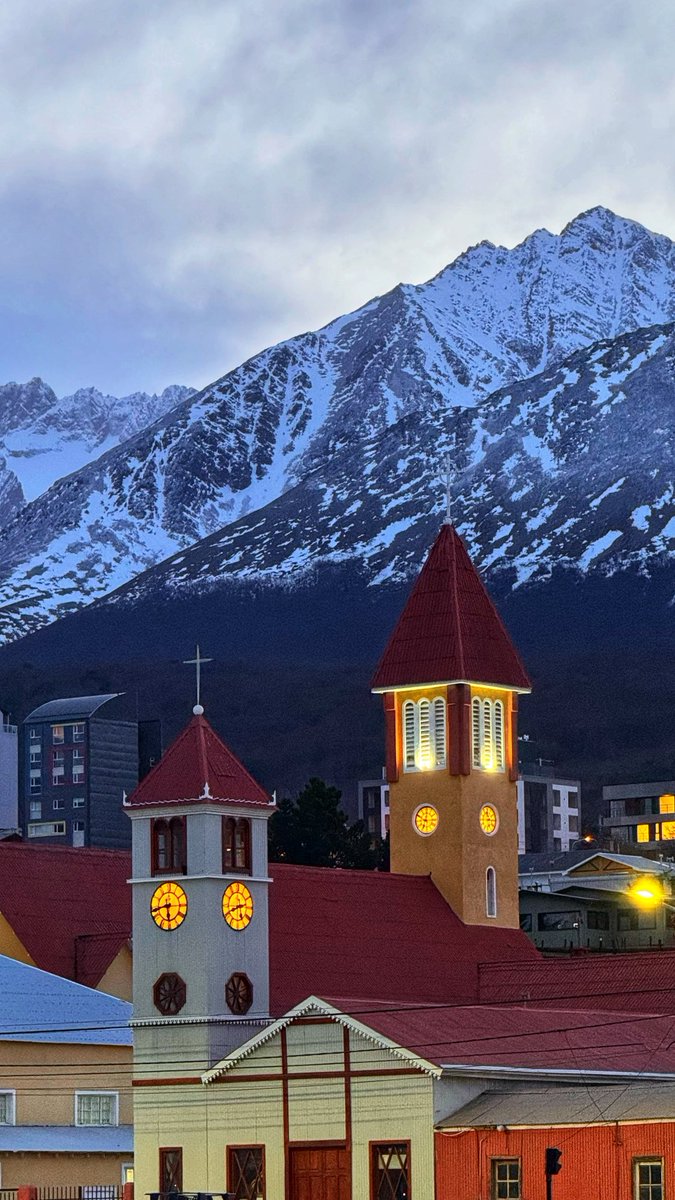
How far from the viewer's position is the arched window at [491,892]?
10269 centimetres

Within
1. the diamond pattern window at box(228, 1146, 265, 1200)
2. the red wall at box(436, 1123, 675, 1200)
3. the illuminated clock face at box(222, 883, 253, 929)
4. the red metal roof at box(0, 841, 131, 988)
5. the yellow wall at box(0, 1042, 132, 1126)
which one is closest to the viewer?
the red wall at box(436, 1123, 675, 1200)

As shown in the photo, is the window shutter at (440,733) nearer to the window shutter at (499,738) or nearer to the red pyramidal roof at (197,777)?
the window shutter at (499,738)

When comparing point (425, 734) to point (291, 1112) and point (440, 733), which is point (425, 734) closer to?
point (440, 733)

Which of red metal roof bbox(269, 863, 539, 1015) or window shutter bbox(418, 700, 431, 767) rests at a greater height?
window shutter bbox(418, 700, 431, 767)

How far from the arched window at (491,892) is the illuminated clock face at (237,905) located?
2111cm

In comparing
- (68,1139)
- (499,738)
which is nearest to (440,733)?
(499,738)

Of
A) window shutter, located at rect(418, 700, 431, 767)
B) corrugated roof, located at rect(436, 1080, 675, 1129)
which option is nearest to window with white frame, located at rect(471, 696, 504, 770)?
window shutter, located at rect(418, 700, 431, 767)

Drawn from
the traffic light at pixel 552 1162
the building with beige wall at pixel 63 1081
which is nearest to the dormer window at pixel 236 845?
the building with beige wall at pixel 63 1081

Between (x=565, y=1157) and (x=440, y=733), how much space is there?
3352 centimetres

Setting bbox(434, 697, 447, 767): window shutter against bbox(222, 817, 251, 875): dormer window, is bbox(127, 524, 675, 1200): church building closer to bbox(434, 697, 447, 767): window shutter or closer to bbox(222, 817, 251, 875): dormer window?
bbox(222, 817, 251, 875): dormer window

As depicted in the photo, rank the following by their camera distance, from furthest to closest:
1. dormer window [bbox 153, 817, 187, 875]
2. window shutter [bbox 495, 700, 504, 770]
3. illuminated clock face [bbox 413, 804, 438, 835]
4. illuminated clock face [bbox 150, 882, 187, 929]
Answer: window shutter [bbox 495, 700, 504, 770]
illuminated clock face [bbox 413, 804, 438, 835]
dormer window [bbox 153, 817, 187, 875]
illuminated clock face [bbox 150, 882, 187, 929]

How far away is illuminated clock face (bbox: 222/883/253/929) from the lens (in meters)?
82.6

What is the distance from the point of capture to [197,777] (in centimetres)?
8344

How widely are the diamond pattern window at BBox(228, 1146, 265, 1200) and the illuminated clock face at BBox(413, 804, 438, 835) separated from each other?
87.1ft
